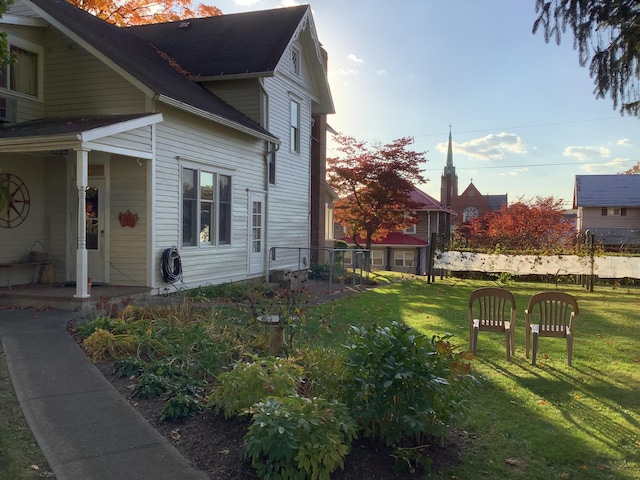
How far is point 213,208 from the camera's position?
13.0m

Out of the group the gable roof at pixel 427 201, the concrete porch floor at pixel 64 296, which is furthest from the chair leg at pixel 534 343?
the gable roof at pixel 427 201

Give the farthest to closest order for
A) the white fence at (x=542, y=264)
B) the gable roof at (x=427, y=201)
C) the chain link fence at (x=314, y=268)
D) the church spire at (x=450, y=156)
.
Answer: the church spire at (x=450, y=156) < the gable roof at (x=427, y=201) < the white fence at (x=542, y=264) < the chain link fence at (x=314, y=268)

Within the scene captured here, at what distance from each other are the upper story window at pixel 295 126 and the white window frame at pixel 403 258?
26.1m

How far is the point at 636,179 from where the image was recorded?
45219mm

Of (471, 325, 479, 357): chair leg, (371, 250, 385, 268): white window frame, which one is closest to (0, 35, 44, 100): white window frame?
(471, 325, 479, 357): chair leg

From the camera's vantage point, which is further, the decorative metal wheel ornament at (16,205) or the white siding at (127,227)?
the white siding at (127,227)

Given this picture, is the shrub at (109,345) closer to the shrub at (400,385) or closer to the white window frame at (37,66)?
the shrub at (400,385)

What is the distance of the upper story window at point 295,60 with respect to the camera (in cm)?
1688

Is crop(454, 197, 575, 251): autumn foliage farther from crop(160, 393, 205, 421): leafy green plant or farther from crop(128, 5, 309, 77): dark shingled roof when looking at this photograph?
crop(160, 393, 205, 421): leafy green plant

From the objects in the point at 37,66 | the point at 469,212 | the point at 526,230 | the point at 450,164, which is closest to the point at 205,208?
the point at 37,66

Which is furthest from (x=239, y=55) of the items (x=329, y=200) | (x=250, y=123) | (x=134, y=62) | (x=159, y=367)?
(x=159, y=367)

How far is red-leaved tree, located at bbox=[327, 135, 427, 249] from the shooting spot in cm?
2480

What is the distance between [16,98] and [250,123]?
5824 mm

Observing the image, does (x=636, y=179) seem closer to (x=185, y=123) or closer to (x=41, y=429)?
(x=185, y=123)
